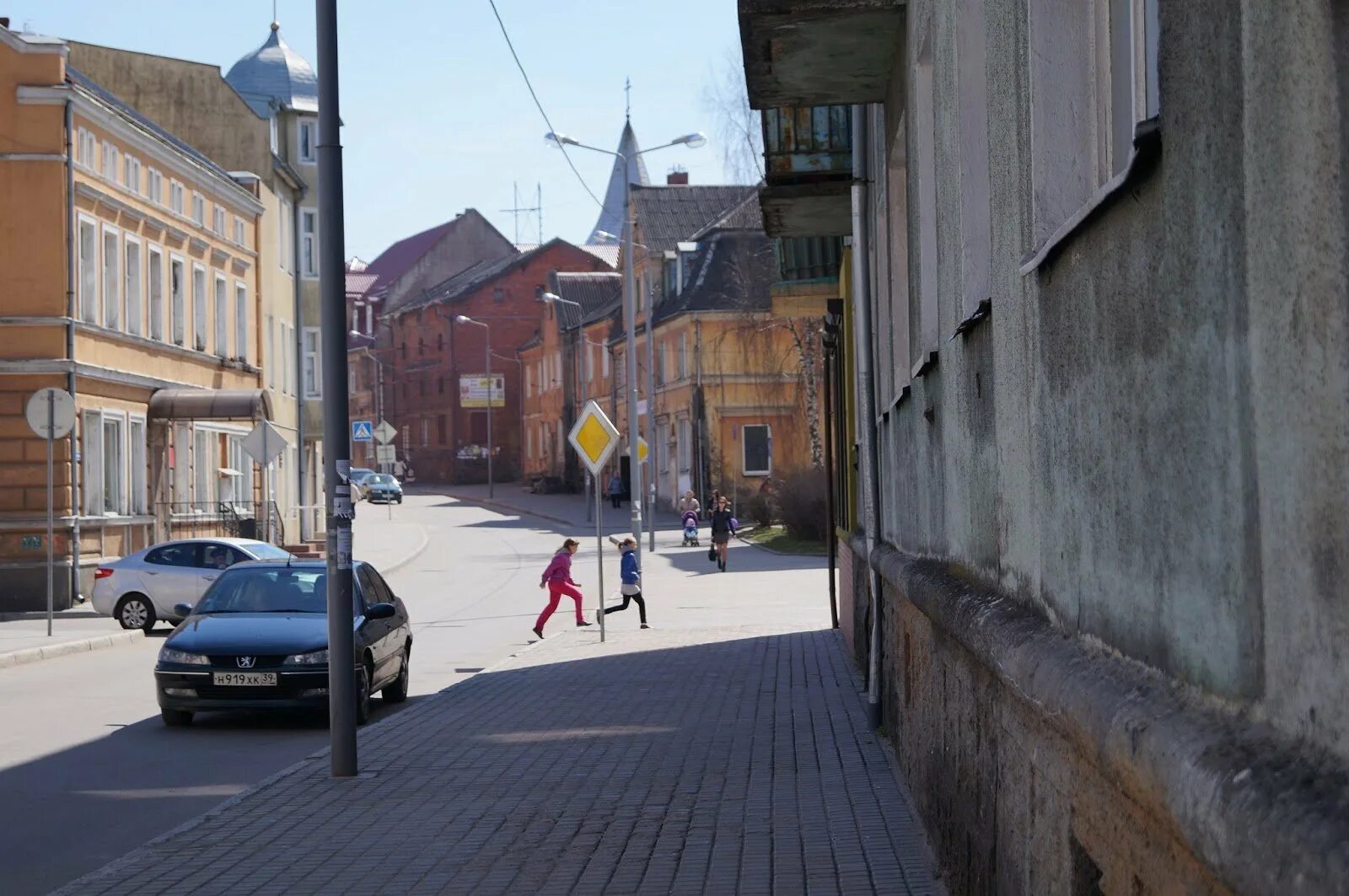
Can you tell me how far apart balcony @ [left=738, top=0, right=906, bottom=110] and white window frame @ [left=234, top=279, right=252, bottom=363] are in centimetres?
3320

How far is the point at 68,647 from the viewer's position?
22.6 meters

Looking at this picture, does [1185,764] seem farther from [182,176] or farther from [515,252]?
[515,252]

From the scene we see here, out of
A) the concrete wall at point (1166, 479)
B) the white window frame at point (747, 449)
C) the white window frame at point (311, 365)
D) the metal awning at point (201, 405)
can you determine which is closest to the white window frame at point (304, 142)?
the white window frame at point (311, 365)

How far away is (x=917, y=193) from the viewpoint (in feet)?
33.2

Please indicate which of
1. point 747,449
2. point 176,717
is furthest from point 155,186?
point 747,449

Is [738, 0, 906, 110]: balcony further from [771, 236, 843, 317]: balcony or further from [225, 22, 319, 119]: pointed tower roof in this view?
[225, 22, 319, 119]: pointed tower roof

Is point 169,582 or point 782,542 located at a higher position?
point 169,582

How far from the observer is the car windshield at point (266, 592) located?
52.6ft

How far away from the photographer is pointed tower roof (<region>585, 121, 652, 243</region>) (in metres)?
116

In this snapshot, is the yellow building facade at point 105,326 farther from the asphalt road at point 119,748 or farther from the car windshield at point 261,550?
the car windshield at point 261,550

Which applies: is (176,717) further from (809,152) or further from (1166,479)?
(1166,479)

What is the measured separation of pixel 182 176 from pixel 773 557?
1659 centimetres

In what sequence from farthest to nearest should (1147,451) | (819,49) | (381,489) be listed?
(381,489)
(819,49)
(1147,451)

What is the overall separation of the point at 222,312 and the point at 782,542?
16.0 meters
